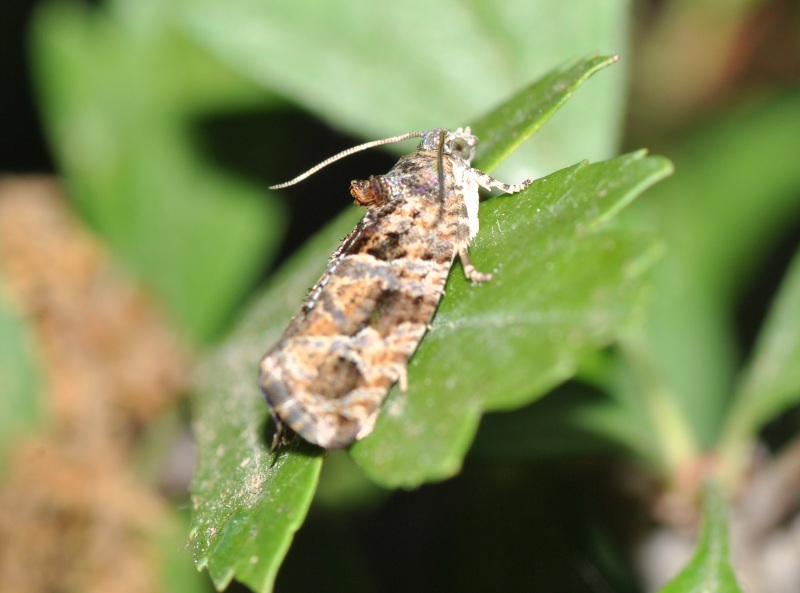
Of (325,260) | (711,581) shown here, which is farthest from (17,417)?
(711,581)

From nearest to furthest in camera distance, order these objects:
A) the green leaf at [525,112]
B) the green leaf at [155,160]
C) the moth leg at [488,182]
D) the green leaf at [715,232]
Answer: the green leaf at [525,112]
the moth leg at [488,182]
the green leaf at [715,232]
the green leaf at [155,160]

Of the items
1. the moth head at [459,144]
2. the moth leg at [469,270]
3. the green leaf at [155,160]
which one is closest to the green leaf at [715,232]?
the moth head at [459,144]

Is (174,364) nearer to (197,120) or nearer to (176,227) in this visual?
(176,227)

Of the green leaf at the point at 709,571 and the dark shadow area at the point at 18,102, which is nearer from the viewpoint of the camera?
the green leaf at the point at 709,571

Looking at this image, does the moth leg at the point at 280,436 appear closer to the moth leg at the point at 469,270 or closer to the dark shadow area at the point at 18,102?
the moth leg at the point at 469,270

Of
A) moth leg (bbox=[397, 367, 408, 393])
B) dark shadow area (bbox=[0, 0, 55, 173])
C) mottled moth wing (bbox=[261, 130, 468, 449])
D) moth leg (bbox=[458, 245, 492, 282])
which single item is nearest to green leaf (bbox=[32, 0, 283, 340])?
dark shadow area (bbox=[0, 0, 55, 173])

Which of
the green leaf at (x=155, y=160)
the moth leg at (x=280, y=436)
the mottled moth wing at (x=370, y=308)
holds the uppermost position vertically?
the mottled moth wing at (x=370, y=308)
